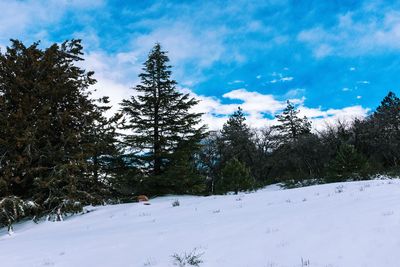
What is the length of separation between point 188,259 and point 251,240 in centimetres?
129

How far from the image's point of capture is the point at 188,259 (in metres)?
5.39

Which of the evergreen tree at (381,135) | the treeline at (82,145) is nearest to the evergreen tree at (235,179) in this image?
the treeline at (82,145)

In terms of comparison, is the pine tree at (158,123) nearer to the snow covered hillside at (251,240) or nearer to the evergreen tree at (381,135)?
the snow covered hillside at (251,240)

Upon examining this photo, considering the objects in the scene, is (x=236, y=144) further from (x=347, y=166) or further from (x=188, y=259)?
(x=188, y=259)

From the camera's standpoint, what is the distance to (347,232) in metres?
5.70

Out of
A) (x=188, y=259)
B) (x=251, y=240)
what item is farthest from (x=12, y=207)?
(x=251, y=240)

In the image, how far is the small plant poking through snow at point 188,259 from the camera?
5.26 meters

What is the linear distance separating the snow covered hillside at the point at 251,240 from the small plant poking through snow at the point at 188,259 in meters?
0.10

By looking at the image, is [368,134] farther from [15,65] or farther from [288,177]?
[15,65]

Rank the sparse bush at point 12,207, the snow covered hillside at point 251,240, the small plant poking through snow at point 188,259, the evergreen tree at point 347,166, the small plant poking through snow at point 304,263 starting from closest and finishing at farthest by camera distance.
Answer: the small plant poking through snow at point 304,263
the snow covered hillside at point 251,240
the small plant poking through snow at point 188,259
the sparse bush at point 12,207
the evergreen tree at point 347,166

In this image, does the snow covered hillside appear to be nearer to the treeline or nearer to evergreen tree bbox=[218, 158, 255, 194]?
the treeline

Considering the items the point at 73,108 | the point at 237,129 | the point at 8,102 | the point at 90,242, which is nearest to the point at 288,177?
the point at 237,129

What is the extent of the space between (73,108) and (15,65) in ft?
11.5

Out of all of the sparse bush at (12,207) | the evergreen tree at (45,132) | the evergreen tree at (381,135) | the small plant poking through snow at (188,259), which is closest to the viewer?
the small plant poking through snow at (188,259)
